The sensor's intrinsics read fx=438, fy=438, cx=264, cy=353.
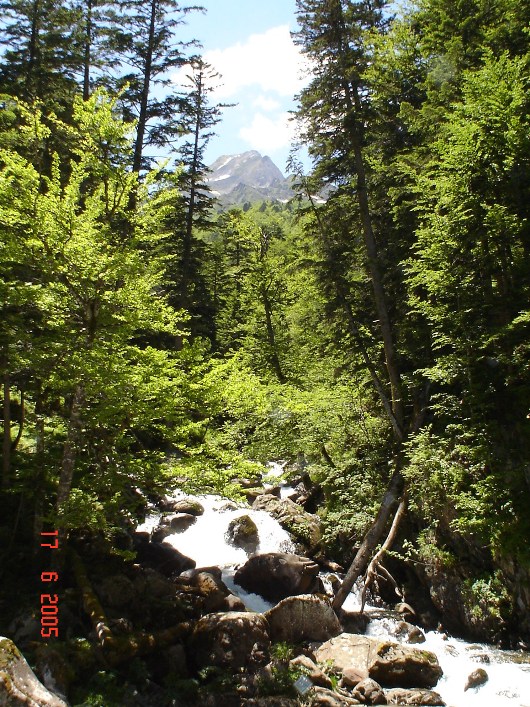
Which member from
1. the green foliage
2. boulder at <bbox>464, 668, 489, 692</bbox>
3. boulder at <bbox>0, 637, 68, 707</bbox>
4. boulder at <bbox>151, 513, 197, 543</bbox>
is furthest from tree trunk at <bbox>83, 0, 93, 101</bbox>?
boulder at <bbox>464, 668, 489, 692</bbox>

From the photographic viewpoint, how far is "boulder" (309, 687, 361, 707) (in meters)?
8.71

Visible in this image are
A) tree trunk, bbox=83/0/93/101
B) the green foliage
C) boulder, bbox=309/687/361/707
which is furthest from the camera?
tree trunk, bbox=83/0/93/101

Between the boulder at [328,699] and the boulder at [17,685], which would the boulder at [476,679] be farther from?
the boulder at [17,685]

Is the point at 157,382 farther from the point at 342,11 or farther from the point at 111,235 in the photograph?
the point at 342,11

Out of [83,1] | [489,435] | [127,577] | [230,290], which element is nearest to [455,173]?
[489,435]

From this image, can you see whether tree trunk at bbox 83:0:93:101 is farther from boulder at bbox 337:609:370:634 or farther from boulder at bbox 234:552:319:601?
boulder at bbox 337:609:370:634

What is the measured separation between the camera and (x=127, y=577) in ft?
36.7

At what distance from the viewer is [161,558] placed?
47.1 ft

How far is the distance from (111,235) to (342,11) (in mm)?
12055

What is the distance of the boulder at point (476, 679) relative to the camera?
30.8ft

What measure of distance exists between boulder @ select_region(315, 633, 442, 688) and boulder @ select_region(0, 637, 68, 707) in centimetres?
663

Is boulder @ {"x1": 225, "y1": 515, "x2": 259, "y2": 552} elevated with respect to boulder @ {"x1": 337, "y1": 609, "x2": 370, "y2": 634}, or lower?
elevated

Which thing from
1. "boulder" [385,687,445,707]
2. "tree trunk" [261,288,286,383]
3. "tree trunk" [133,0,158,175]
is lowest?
"boulder" [385,687,445,707]

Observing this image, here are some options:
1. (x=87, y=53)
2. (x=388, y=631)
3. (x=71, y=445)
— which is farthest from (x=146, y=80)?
(x=388, y=631)
